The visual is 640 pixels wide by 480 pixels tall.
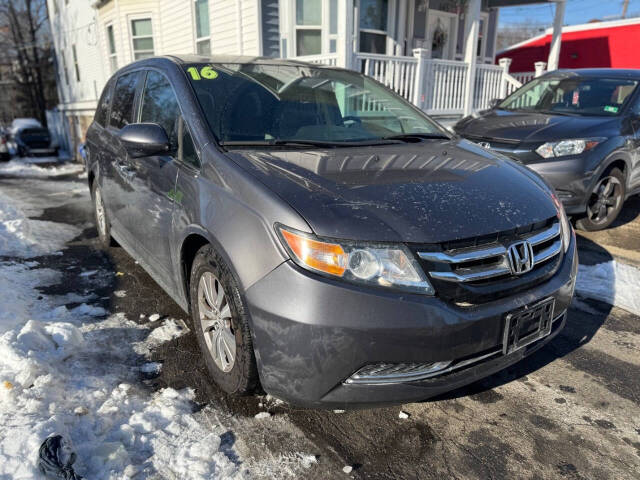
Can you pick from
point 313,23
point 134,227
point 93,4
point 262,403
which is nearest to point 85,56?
point 93,4

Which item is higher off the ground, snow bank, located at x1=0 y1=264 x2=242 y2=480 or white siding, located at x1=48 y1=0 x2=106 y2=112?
white siding, located at x1=48 y1=0 x2=106 y2=112

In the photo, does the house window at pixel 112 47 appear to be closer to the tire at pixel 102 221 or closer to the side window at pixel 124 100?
the tire at pixel 102 221

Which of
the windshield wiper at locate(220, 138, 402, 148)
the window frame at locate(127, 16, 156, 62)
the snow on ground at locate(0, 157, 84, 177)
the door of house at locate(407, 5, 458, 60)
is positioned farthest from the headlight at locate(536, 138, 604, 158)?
the snow on ground at locate(0, 157, 84, 177)

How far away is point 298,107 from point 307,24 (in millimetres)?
7782

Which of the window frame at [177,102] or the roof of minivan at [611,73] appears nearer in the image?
the window frame at [177,102]

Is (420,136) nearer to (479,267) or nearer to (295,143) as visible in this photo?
(295,143)

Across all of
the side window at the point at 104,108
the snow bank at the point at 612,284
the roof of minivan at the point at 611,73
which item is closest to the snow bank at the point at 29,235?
the side window at the point at 104,108

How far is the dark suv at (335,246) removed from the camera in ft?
6.32

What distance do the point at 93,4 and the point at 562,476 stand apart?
714 inches

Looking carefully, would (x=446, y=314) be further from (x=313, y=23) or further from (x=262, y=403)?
(x=313, y=23)

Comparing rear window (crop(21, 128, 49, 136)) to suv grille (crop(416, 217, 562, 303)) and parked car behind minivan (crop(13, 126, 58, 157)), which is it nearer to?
parked car behind minivan (crop(13, 126, 58, 157))

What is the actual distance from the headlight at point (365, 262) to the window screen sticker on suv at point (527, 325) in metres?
0.45

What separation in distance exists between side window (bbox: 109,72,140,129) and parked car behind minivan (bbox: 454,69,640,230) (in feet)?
12.4

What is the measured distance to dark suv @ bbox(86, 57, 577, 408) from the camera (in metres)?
1.93
